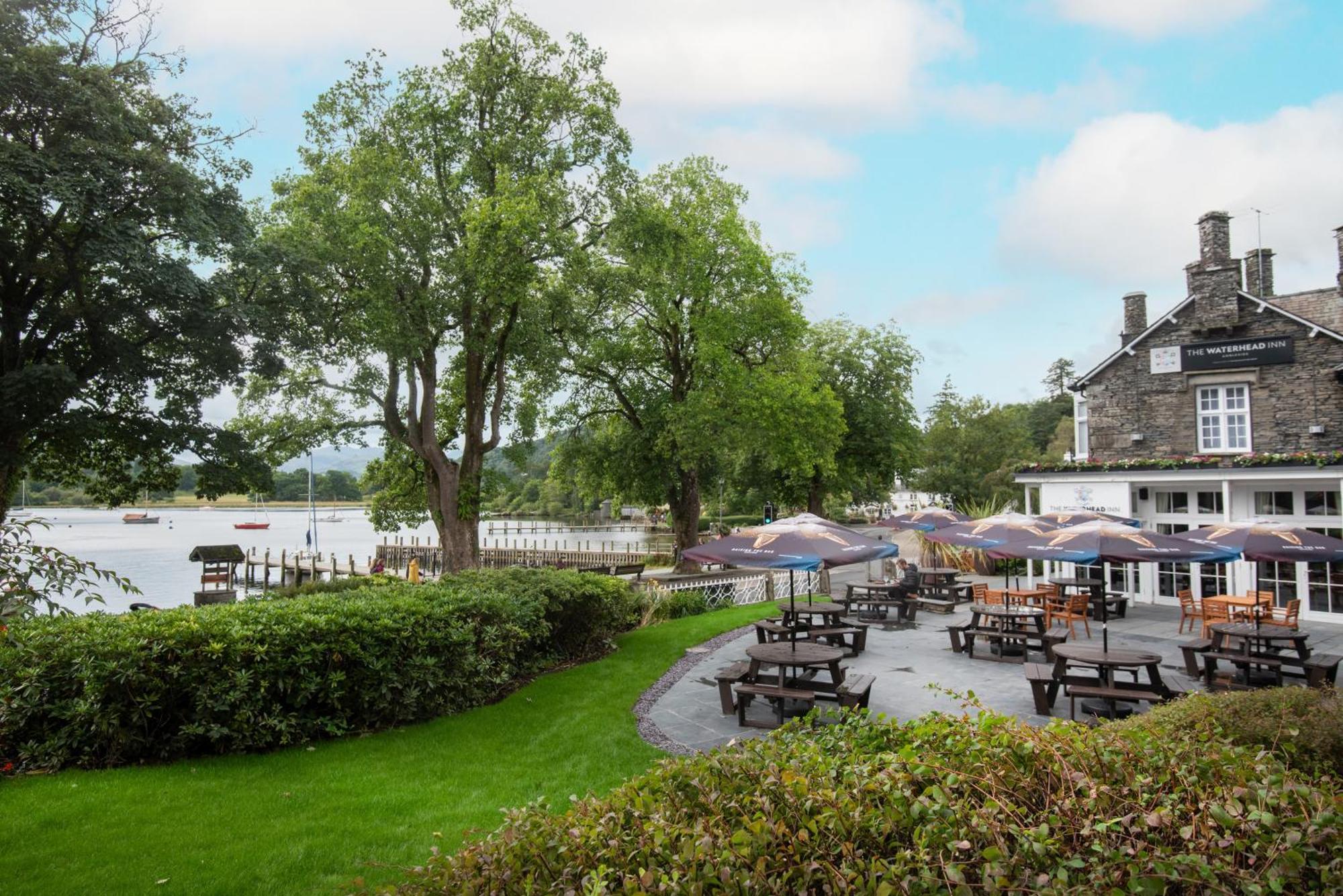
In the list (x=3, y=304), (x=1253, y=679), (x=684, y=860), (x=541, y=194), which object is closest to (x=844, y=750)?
(x=684, y=860)

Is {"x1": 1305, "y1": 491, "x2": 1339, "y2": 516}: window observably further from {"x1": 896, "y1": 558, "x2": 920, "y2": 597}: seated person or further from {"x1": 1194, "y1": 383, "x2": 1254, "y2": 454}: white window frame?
{"x1": 896, "y1": 558, "x2": 920, "y2": 597}: seated person

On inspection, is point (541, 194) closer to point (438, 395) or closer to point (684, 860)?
point (438, 395)

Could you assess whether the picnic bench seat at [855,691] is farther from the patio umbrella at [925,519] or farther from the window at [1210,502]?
the window at [1210,502]

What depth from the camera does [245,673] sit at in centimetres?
726

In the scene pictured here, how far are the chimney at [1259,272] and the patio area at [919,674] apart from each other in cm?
1242

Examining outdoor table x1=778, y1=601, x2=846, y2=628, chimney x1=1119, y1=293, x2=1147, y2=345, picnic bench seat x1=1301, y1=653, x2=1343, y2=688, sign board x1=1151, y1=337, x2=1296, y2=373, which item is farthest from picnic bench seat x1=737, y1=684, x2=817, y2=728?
chimney x1=1119, y1=293, x2=1147, y2=345

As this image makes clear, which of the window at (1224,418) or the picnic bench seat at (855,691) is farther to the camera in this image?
the window at (1224,418)

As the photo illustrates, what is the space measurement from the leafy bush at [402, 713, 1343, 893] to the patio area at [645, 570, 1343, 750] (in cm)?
325

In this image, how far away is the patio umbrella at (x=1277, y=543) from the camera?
9.59 m

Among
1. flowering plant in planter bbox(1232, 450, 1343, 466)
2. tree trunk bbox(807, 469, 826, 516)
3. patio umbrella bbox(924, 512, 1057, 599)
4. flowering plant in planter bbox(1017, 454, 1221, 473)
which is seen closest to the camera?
patio umbrella bbox(924, 512, 1057, 599)

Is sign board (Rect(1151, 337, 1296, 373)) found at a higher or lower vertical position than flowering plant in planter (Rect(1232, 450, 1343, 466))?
higher

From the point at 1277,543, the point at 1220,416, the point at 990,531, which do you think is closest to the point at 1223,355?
the point at 1220,416

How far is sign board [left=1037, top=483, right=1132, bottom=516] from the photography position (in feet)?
59.0

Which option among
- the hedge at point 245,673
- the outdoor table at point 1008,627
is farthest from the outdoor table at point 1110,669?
the hedge at point 245,673
